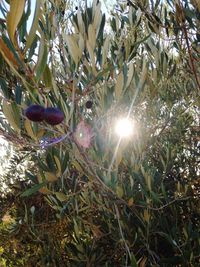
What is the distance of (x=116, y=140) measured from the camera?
2.16m

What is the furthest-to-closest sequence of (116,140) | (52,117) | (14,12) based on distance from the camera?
(116,140)
(52,117)
(14,12)

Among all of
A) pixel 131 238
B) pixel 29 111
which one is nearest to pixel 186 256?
pixel 131 238

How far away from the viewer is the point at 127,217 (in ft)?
10.5

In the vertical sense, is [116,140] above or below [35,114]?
above

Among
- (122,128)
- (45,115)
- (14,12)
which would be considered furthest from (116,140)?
(14,12)

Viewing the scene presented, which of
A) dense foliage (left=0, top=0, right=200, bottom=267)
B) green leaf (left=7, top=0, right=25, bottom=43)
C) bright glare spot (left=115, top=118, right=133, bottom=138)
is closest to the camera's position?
green leaf (left=7, top=0, right=25, bottom=43)

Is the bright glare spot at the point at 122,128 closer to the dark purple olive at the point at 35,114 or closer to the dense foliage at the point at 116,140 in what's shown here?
the dense foliage at the point at 116,140

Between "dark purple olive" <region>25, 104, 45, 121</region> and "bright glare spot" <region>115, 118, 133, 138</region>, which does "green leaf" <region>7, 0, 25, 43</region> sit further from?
"bright glare spot" <region>115, 118, 133, 138</region>

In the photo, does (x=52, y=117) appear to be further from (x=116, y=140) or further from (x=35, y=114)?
(x=116, y=140)

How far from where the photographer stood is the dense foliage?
1782mm

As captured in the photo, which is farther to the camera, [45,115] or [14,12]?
[45,115]

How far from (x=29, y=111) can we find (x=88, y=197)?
1789 millimetres

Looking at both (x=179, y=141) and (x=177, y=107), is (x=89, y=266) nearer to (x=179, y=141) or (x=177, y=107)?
(x=179, y=141)

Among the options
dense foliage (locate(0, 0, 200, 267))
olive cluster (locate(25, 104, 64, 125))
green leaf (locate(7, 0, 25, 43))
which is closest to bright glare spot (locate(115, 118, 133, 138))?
dense foliage (locate(0, 0, 200, 267))
